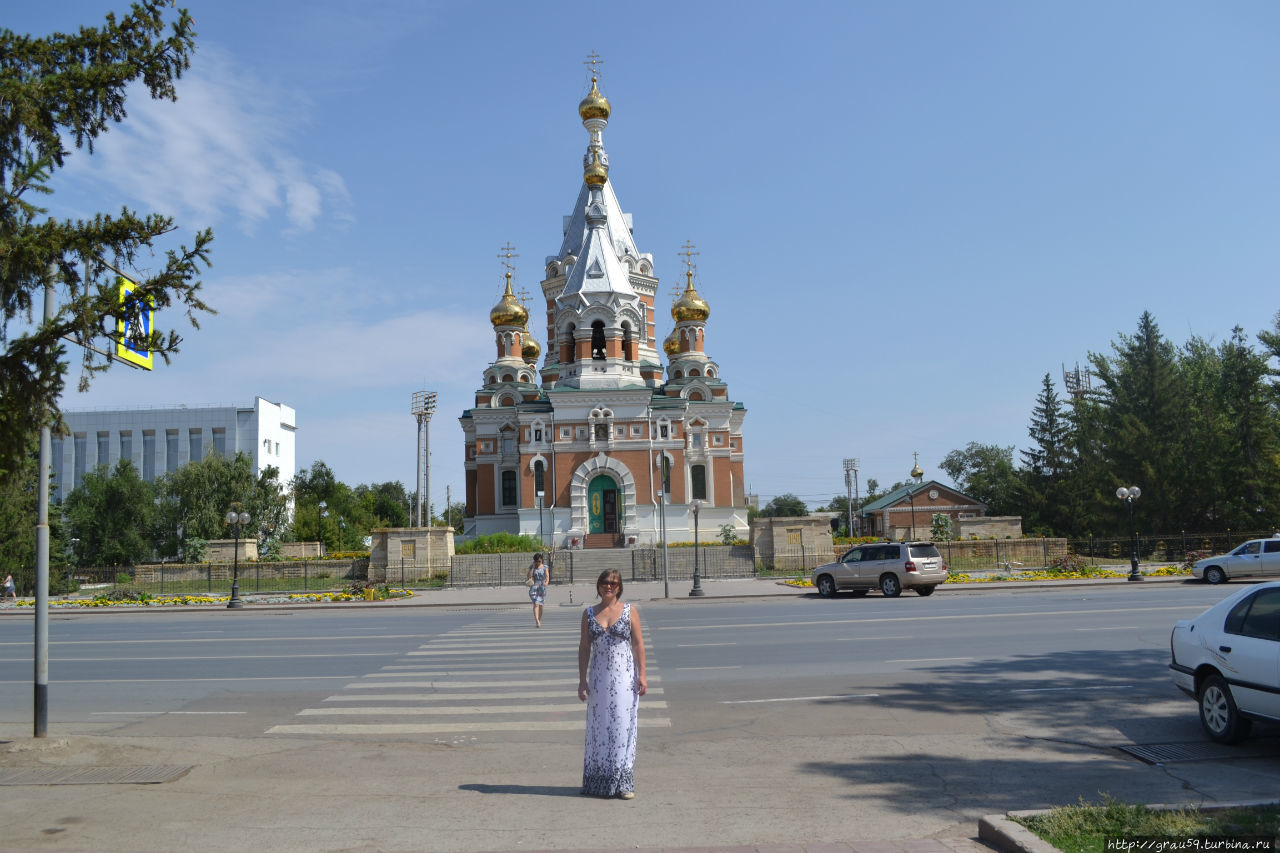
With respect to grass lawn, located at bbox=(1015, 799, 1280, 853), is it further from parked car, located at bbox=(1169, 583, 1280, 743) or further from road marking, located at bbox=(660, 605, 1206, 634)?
road marking, located at bbox=(660, 605, 1206, 634)

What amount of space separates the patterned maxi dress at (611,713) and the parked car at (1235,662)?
512cm

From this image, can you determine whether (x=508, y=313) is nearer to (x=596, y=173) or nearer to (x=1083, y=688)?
(x=596, y=173)

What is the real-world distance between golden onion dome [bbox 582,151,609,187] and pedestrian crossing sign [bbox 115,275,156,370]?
5385cm

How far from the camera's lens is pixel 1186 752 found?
766 centimetres

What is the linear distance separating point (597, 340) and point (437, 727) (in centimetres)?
4514

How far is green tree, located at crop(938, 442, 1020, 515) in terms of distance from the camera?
68.0 m

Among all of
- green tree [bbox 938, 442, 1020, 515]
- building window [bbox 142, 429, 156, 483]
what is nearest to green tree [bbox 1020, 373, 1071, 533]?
green tree [bbox 938, 442, 1020, 515]

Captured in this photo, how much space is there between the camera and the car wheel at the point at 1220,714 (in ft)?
25.3

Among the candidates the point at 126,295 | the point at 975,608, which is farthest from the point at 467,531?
the point at 126,295

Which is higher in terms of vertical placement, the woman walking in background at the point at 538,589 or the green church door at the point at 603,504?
the green church door at the point at 603,504

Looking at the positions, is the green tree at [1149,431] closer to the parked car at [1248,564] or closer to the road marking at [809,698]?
the parked car at [1248,564]

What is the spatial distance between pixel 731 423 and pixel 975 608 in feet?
117

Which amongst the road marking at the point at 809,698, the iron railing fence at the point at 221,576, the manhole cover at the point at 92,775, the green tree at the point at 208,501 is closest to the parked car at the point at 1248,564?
the road marking at the point at 809,698

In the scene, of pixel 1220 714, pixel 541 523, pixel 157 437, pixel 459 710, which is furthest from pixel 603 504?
pixel 157 437
